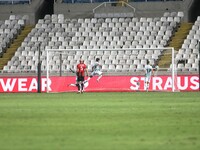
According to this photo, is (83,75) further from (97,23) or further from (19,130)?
(19,130)

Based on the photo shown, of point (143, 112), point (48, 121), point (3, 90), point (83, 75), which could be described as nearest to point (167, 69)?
point (83, 75)

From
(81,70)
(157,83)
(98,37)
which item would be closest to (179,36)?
(98,37)

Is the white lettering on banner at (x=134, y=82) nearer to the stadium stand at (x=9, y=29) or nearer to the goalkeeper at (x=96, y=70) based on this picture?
the goalkeeper at (x=96, y=70)

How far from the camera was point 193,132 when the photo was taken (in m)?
15.9

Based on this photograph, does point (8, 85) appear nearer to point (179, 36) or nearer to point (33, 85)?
point (33, 85)

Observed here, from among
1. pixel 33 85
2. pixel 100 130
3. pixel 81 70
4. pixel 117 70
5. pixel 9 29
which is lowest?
pixel 33 85

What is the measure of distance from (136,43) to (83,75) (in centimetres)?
905

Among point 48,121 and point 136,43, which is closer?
point 48,121

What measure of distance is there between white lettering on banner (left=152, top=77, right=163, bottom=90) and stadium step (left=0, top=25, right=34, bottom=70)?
1104 cm

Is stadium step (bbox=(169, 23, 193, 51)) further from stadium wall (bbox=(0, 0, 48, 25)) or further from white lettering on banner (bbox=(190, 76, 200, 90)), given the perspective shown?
stadium wall (bbox=(0, 0, 48, 25))

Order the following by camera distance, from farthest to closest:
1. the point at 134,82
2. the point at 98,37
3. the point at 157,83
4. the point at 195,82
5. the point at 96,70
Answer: the point at 98,37
the point at 96,70
the point at 134,82
the point at 157,83
the point at 195,82

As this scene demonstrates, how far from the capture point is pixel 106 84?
1811 inches

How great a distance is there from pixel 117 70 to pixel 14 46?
10.8 meters

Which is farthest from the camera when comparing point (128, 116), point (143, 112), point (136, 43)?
point (136, 43)
